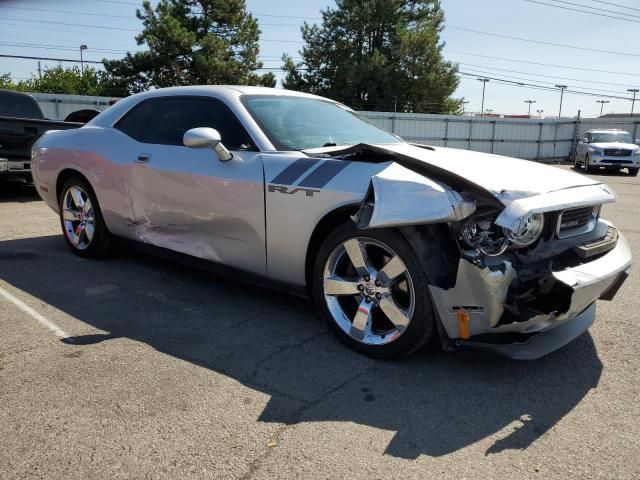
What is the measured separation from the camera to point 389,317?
3172mm

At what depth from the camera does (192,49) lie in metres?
33.1

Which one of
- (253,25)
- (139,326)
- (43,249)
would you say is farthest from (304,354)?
(253,25)

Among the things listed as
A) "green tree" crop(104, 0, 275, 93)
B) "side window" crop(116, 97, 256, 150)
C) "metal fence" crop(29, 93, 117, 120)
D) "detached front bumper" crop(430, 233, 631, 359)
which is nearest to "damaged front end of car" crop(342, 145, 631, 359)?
"detached front bumper" crop(430, 233, 631, 359)

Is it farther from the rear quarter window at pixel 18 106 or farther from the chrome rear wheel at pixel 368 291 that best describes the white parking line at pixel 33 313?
the rear quarter window at pixel 18 106

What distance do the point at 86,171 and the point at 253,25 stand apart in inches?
1329

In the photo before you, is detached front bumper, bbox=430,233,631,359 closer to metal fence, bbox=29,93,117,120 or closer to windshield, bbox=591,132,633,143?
metal fence, bbox=29,93,117,120

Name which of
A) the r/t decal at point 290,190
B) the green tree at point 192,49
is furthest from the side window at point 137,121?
the green tree at point 192,49

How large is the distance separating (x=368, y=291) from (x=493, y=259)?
0.78 meters

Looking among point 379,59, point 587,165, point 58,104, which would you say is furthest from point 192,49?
point 587,165

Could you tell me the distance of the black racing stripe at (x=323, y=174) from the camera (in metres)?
3.36

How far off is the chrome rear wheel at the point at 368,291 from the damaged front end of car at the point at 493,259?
0.21 metres

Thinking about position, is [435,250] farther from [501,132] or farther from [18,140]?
[501,132]

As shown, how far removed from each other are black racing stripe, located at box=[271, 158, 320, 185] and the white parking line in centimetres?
172

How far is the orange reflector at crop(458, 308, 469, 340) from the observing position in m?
2.86
